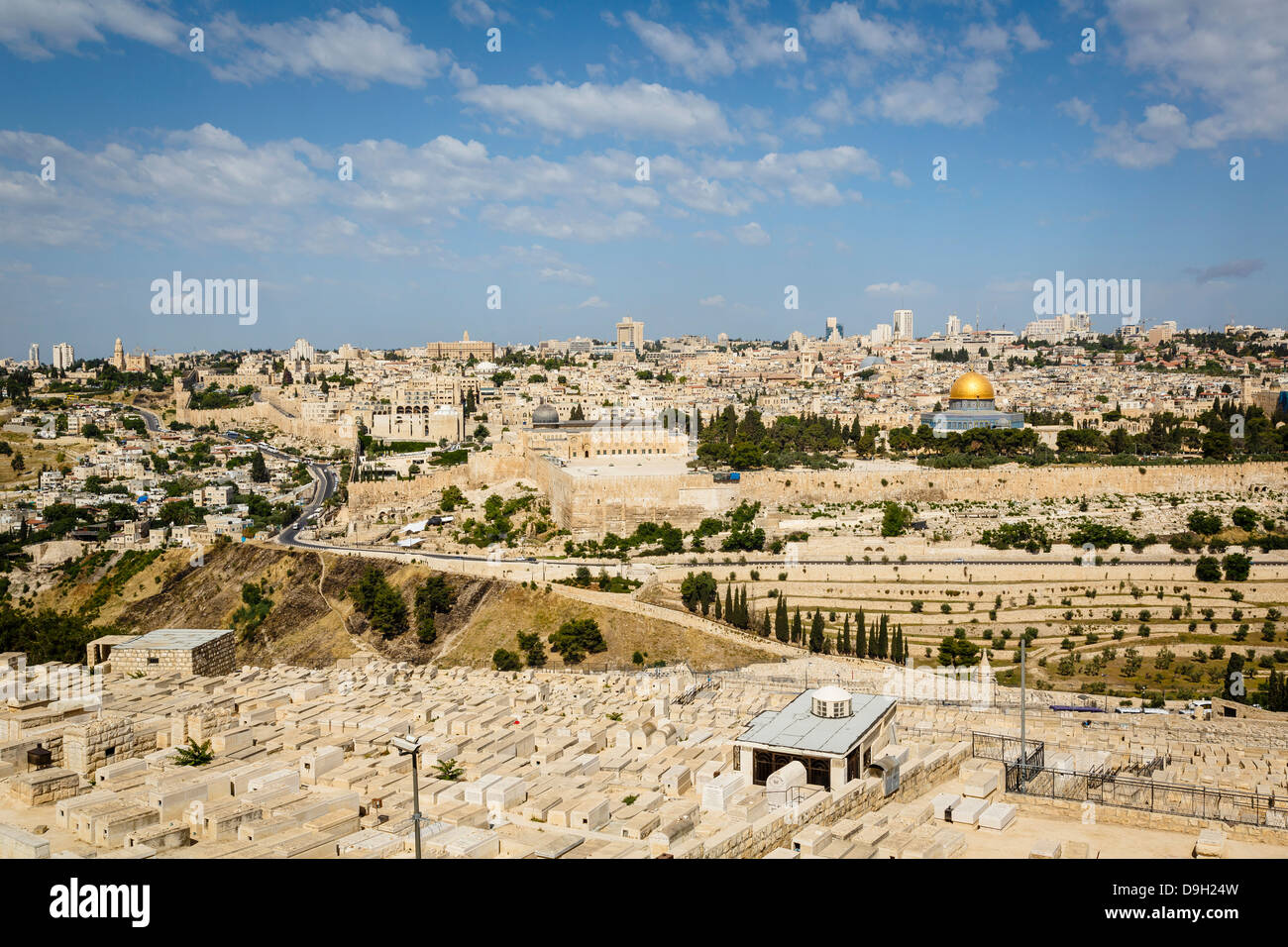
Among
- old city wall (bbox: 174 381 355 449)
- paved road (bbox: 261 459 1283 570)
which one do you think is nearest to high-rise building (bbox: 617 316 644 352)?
old city wall (bbox: 174 381 355 449)

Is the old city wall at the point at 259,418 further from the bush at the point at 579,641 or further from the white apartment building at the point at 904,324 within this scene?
the white apartment building at the point at 904,324

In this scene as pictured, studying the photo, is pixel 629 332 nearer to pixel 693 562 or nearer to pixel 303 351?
pixel 303 351

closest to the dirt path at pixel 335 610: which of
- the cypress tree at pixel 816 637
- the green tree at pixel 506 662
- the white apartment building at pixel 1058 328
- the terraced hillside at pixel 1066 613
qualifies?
the green tree at pixel 506 662

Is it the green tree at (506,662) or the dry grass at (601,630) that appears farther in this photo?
the green tree at (506,662)

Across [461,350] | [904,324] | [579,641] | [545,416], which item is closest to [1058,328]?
[904,324]
